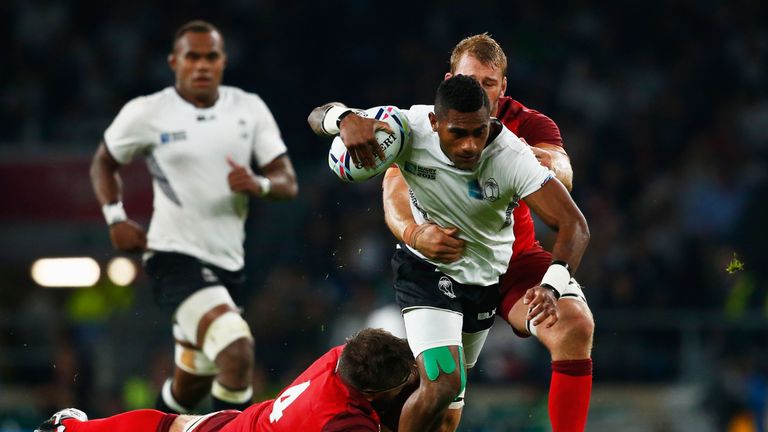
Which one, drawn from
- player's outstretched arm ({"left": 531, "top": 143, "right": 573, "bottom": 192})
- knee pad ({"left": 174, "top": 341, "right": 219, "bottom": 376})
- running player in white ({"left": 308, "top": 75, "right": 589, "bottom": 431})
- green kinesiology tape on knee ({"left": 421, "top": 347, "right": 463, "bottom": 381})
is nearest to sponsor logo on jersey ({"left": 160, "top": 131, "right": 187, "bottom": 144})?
knee pad ({"left": 174, "top": 341, "right": 219, "bottom": 376})

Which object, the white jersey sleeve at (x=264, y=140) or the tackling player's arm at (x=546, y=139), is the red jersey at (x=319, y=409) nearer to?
the tackling player's arm at (x=546, y=139)

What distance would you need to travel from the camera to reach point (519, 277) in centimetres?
608

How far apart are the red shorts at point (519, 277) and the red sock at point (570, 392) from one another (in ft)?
1.46

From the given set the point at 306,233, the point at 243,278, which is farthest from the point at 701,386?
the point at 243,278

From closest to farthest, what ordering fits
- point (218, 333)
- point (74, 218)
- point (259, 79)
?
point (218, 333) → point (74, 218) → point (259, 79)

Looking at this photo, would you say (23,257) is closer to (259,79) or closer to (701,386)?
(259,79)

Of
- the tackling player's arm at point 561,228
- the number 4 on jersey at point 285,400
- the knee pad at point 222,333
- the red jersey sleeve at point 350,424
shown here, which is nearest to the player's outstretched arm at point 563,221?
the tackling player's arm at point 561,228

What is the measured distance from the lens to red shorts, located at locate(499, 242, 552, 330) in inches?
237

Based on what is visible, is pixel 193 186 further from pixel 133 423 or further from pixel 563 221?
pixel 563 221

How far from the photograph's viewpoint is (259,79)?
49.6 feet

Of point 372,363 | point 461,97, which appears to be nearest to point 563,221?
point 461,97

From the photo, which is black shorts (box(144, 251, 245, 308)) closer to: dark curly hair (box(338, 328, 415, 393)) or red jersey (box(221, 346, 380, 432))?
red jersey (box(221, 346, 380, 432))

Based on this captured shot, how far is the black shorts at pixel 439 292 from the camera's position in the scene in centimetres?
588

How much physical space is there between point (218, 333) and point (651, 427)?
17.1 feet
